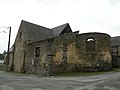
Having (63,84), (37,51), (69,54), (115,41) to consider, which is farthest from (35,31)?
(115,41)

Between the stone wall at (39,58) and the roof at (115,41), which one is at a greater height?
the roof at (115,41)

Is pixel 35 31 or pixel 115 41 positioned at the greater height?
pixel 35 31

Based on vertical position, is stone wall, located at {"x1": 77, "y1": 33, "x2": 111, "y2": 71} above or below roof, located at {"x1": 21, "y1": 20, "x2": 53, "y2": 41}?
below

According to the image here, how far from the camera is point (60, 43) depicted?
75.9 feet

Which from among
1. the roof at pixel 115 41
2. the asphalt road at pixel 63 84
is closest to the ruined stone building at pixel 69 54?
the asphalt road at pixel 63 84

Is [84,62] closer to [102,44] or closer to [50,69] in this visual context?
[102,44]

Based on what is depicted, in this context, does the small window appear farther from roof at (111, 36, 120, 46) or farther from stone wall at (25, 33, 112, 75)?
roof at (111, 36, 120, 46)

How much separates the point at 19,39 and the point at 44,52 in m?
9.72

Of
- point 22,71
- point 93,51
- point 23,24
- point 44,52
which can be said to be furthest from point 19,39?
point 93,51

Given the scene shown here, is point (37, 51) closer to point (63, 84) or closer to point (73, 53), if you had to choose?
point (73, 53)

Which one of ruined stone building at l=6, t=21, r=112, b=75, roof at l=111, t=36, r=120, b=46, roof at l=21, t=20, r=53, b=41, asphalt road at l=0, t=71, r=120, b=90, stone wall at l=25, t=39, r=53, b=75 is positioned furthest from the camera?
roof at l=111, t=36, r=120, b=46

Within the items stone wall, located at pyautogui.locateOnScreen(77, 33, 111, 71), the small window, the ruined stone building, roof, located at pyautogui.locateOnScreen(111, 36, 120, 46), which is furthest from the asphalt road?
roof, located at pyautogui.locateOnScreen(111, 36, 120, 46)

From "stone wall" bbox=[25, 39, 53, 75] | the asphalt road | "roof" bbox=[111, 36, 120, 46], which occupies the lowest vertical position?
the asphalt road

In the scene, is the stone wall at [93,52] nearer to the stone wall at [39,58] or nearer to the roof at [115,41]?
the stone wall at [39,58]
